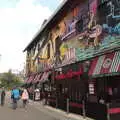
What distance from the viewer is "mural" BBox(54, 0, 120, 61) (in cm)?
2198

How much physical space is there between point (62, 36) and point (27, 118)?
12.1 meters

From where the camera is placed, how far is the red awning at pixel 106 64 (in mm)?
20547

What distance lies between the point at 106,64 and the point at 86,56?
4.01 metres

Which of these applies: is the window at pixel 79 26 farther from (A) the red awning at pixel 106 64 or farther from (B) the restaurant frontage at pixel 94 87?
(A) the red awning at pixel 106 64

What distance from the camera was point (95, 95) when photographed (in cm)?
2466

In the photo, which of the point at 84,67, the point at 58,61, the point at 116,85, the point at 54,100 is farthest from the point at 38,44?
the point at 116,85

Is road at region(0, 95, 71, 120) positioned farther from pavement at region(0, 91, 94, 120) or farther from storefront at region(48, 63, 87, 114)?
storefront at region(48, 63, 87, 114)

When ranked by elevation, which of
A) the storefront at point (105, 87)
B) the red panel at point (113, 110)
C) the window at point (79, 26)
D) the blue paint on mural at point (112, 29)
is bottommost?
the red panel at point (113, 110)

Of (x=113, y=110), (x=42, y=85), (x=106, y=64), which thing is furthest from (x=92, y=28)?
(x=42, y=85)

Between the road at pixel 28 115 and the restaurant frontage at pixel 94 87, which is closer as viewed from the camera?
the restaurant frontage at pixel 94 87

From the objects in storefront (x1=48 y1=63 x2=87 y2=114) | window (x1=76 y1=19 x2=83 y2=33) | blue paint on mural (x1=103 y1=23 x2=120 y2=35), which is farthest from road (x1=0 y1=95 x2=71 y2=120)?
window (x1=76 y1=19 x2=83 y2=33)

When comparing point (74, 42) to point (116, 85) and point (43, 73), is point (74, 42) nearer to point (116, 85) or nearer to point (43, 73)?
point (116, 85)

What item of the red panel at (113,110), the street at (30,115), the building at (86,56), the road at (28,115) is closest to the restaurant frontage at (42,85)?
the building at (86,56)

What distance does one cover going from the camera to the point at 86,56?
25688 millimetres
